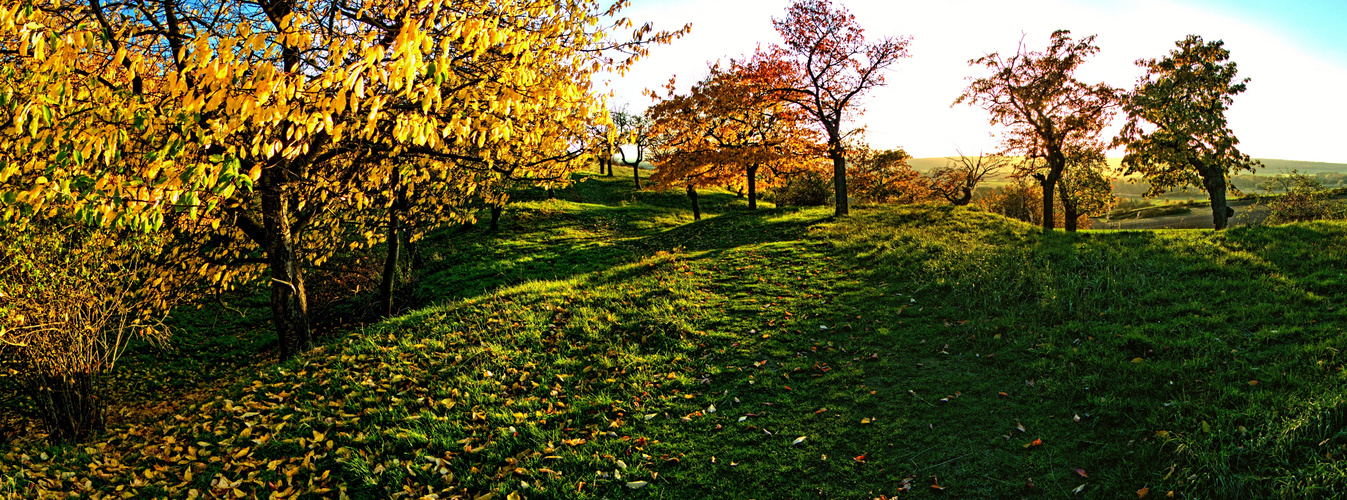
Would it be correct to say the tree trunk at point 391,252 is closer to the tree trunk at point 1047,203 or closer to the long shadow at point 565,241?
the long shadow at point 565,241

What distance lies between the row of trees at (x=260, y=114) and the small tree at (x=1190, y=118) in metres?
19.7

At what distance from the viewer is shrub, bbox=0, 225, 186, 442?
788 cm

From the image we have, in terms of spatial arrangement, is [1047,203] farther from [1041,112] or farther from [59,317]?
[59,317]

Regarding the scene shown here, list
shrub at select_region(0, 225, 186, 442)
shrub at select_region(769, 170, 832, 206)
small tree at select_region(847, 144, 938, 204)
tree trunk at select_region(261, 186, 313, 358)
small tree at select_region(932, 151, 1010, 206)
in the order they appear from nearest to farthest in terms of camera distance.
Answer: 1. shrub at select_region(0, 225, 186, 442)
2. tree trunk at select_region(261, 186, 313, 358)
3. small tree at select_region(932, 151, 1010, 206)
4. small tree at select_region(847, 144, 938, 204)
5. shrub at select_region(769, 170, 832, 206)

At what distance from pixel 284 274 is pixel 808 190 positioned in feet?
103

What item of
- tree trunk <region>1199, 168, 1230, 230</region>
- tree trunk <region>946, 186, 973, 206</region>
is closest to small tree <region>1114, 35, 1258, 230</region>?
tree trunk <region>1199, 168, 1230, 230</region>

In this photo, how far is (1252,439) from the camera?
5500 millimetres

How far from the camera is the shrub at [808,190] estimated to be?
3588cm

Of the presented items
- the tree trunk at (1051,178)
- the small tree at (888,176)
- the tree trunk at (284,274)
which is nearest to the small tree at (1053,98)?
the tree trunk at (1051,178)

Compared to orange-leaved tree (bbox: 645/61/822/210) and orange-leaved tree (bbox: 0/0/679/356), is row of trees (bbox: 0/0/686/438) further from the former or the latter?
orange-leaved tree (bbox: 645/61/822/210)

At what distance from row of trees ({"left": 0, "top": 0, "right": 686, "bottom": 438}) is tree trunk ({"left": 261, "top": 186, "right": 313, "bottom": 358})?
0.09 ft

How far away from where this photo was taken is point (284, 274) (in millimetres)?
9438

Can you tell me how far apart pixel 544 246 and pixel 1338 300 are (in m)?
24.4

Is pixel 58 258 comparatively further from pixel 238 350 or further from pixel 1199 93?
pixel 1199 93
